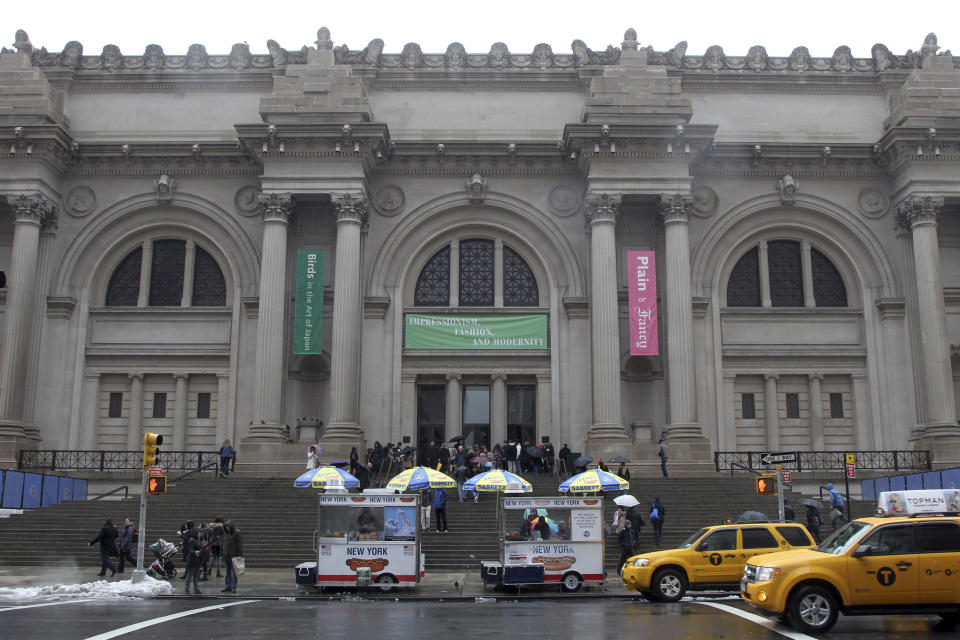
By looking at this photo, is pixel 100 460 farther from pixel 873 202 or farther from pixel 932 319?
pixel 873 202

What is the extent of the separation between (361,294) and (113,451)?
10769 millimetres

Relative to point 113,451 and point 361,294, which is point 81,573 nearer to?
point 113,451

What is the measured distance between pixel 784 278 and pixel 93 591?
28118 millimetres

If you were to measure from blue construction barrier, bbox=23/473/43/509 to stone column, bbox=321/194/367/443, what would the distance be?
9.14 m

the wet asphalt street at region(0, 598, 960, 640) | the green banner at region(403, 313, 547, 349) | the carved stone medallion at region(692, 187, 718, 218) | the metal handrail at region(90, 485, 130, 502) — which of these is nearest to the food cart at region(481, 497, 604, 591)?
the wet asphalt street at region(0, 598, 960, 640)

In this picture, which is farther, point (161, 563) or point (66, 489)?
point (66, 489)

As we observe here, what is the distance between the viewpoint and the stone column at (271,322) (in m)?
34.0

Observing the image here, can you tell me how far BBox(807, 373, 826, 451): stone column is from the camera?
36625mm

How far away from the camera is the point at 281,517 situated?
27.7m

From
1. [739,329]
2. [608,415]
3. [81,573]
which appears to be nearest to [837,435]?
[739,329]

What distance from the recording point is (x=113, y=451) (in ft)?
116

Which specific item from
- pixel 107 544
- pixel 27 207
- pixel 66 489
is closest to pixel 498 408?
pixel 66 489

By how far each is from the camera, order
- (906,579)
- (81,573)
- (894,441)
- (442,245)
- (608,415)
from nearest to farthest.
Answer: (906,579) → (81,573) → (608,415) → (894,441) → (442,245)

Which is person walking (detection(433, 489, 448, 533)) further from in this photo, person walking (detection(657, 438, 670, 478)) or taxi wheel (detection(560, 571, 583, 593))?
person walking (detection(657, 438, 670, 478))
